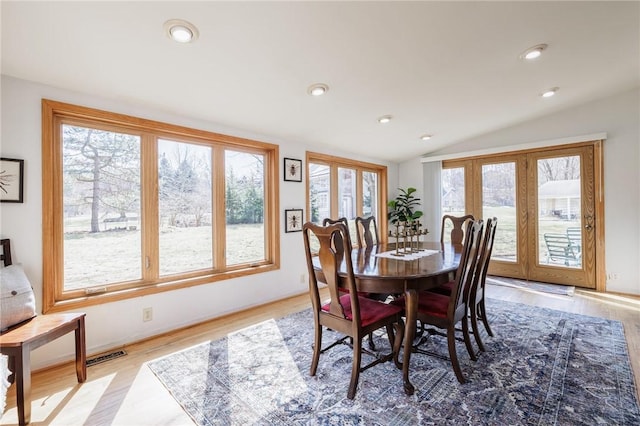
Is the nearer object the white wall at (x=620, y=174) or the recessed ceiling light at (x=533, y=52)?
the recessed ceiling light at (x=533, y=52)

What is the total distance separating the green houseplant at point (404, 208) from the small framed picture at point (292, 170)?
7.64 feet

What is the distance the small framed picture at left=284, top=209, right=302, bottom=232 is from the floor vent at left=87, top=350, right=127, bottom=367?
216 centimetres

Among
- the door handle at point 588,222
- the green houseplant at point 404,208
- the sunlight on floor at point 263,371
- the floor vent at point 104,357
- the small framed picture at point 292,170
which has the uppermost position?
the small framed picture at point 292,170

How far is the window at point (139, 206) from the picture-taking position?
239 centimetres

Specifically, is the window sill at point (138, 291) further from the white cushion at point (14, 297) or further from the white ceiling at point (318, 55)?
the white ceiling at point (318, 55)

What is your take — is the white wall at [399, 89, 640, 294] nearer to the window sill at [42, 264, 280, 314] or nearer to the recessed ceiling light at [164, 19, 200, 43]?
the window sill at [42, 264, 280, 314]

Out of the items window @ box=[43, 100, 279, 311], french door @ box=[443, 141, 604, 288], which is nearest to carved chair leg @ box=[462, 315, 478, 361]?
window @ box=[43, 100, 279, 311]

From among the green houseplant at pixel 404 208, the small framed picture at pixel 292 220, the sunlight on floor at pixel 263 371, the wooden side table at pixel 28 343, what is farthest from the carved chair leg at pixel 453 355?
the green houseplant at pixel 404 208

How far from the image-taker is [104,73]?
2.18 meters

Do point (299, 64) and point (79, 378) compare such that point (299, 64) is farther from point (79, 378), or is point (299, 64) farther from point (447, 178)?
point (447, 178)

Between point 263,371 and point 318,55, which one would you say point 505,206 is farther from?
point 263,371

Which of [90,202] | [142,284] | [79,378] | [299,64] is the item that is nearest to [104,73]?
[90,202]

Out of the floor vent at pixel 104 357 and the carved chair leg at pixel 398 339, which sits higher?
the carved chair leg at pixel 398 339

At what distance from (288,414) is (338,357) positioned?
74 centimetres
